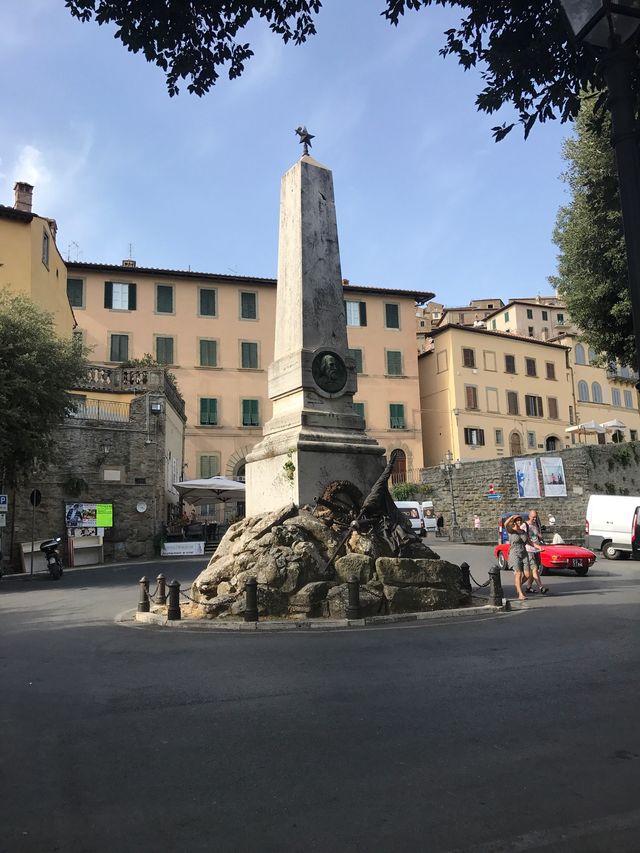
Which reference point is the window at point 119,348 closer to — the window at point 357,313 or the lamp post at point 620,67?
the window at point 357,313

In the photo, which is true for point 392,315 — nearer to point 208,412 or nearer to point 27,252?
point 208,412

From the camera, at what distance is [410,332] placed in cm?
5038

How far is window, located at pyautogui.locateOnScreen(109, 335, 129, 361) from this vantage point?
144 feet

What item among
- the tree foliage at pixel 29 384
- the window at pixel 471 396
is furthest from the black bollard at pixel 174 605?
the window at pixel 471 396

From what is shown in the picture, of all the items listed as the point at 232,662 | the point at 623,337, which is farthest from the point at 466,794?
the point at 623,337

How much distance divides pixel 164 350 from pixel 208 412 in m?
4.92

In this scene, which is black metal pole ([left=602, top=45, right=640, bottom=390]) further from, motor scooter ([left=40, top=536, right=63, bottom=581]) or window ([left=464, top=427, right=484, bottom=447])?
window ([left=464, top=427, right=484, bottom=447])

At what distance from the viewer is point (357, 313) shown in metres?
49.2

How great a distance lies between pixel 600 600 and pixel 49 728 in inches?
396

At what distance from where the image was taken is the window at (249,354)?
151 ft

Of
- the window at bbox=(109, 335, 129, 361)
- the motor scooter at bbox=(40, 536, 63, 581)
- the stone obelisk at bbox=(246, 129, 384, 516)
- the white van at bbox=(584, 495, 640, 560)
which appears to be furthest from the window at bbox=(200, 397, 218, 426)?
the stone obelisk at bbox=(246, 129, 384, 516)

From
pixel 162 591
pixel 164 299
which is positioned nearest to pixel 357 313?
pixel 164 299

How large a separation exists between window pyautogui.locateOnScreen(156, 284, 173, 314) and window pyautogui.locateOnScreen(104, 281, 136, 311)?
4.97ft

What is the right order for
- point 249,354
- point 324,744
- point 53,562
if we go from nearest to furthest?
point 324,744 < point 53,562 < point 249,354
